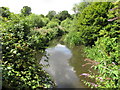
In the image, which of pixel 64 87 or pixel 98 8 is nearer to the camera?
pixel 64 87

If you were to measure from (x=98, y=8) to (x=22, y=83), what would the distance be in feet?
21.4

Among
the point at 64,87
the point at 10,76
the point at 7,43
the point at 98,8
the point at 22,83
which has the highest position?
the point at 98,8

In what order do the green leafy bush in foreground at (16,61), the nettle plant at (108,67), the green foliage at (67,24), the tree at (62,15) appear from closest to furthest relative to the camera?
the green leafy bush in foreground at (16,61) < the nettle plant at (108,67) < the green foliage at (67,24) < the tree at (62,15)

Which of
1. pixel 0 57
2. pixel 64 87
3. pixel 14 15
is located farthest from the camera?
pixel 64 87

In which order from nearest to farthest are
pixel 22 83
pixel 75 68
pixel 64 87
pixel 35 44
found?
pixel 22 83 < pixel 35 44 < pixel 64 87 < pixel 75 68

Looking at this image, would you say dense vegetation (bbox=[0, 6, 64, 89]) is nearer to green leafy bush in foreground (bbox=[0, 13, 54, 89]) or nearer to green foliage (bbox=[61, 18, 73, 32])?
green leafy bush in foreground (bbox=[0, 13, 54, 89])

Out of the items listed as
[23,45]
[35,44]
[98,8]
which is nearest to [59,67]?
[35,44]

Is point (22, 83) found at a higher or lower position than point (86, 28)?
lower

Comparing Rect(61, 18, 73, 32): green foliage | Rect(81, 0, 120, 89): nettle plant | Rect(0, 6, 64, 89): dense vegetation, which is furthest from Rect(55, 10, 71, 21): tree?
Rect(0, 6, 64, 89): dense vegetation

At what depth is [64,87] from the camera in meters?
4.02

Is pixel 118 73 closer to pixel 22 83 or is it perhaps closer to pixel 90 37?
pixel 22 83

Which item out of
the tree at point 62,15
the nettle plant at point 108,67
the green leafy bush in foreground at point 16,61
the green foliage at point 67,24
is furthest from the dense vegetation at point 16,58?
the tree at point 62,15

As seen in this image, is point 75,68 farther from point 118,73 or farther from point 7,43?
point 7,43

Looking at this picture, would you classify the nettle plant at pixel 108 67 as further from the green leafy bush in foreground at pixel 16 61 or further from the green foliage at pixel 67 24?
the green foliage at pixel 67 24
